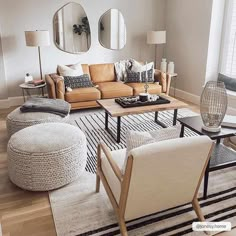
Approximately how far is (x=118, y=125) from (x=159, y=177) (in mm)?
1855

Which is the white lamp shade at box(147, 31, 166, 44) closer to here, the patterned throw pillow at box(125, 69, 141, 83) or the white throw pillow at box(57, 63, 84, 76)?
the patterned throw pillow at box(125, 69, 141, 83)

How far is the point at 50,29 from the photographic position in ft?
16.8

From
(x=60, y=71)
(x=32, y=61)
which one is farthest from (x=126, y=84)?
(x=32, y=61)

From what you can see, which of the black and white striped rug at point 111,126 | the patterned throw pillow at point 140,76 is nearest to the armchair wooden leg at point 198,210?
the black and white striped rug at point 111,126

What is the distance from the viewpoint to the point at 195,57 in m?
5.22

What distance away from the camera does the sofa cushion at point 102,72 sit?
16.9 feet

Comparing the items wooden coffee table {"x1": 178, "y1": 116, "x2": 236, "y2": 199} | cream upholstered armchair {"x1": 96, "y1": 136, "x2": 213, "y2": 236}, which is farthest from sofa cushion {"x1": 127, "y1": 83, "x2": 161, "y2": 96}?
cream upholstered armchair {"x1": 96, "y1": 136, "x2": 213, "y2": 236}

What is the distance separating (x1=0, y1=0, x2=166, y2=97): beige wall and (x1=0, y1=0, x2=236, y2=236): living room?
2cm

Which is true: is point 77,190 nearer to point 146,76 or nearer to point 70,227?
point 70,227

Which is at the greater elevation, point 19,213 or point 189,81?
point 189,81

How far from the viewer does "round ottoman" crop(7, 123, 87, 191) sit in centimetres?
231

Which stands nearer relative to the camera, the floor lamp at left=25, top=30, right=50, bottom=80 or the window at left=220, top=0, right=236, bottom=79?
the floor lamp at left=25, top=30, right=50, bottom=80

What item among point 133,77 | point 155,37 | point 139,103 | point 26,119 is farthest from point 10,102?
point 155,37

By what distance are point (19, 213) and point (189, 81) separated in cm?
433
